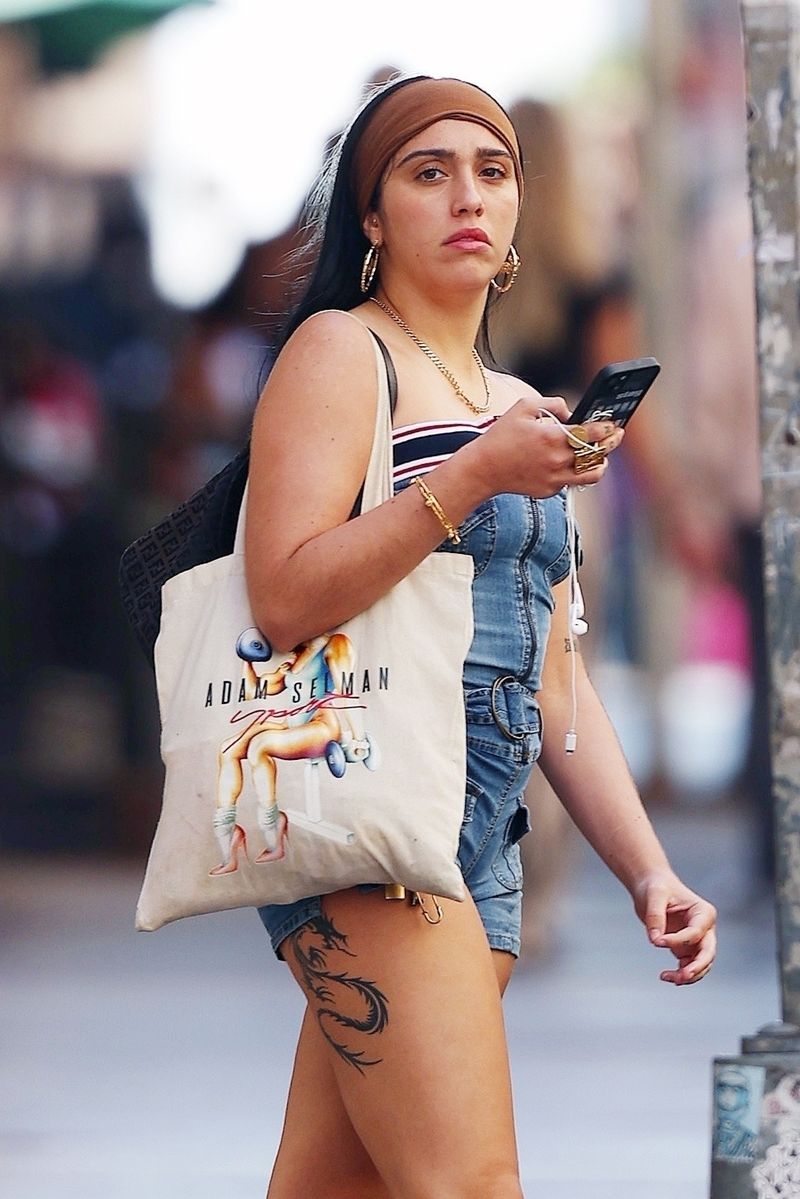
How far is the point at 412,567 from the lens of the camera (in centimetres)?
285

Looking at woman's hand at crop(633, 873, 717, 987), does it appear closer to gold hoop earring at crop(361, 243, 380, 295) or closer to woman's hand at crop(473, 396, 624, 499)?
woman's hand at crop(473, 396, 624, 499)

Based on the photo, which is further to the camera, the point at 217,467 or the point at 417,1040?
the point at 217,467

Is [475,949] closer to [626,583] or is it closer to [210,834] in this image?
[210,834]

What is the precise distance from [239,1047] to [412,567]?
3.50 meters

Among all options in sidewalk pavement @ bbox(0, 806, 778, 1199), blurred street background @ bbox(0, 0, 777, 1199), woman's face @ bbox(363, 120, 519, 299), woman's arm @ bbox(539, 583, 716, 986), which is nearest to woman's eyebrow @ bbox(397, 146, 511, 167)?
woman's face @ bbox(363, 120, 519, 299)

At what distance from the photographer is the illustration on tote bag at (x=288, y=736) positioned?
110 inches

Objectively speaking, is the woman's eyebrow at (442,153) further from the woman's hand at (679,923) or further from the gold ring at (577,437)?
the woman's hand at (679,923)

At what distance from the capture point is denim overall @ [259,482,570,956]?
9.85 feet

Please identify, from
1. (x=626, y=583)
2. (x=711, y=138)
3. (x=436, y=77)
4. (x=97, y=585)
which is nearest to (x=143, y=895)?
(x=436, y=77)

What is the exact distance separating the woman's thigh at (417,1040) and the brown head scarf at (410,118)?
939 millimetres

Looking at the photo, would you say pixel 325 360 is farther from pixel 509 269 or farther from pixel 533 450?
pixel 509 269

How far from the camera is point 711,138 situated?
14.2m

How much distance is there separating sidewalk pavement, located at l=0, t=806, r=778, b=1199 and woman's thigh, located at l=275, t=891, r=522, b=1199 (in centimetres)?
186

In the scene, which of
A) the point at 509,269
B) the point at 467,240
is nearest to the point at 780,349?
the point at 509,269
